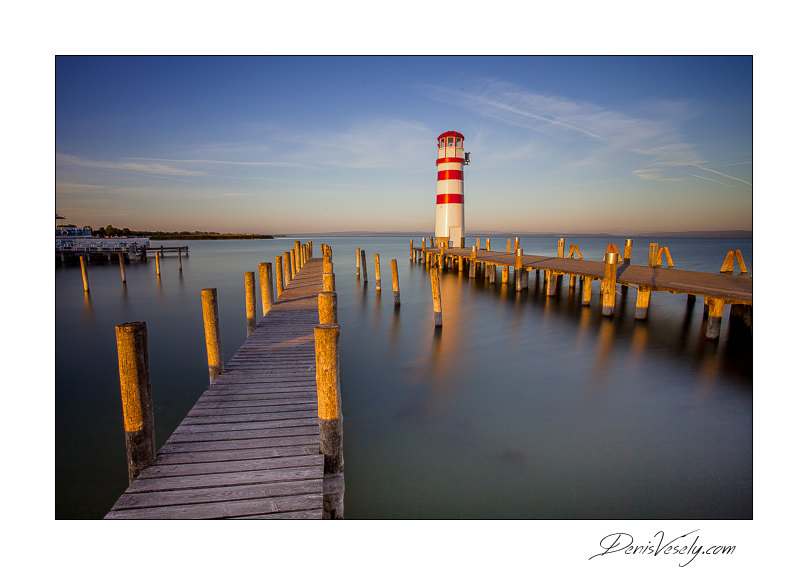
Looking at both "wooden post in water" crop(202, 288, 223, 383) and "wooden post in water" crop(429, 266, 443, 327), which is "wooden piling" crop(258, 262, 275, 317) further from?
"wooden post in water" crop(429, 266, 443, 327)

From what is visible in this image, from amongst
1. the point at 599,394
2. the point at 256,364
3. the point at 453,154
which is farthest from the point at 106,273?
the point at 599,394

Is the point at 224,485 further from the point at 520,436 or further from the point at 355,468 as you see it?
the point at 520,436

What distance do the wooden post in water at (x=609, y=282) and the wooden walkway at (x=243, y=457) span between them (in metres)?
8.82

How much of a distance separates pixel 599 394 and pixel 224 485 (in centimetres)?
631

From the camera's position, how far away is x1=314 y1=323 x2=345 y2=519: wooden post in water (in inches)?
130

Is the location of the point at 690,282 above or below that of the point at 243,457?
above

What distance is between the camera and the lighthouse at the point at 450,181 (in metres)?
23.1

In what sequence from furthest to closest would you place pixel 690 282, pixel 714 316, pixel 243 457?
pixel 690 282
pixel 714 316
pixel 243 457

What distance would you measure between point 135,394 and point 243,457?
1.01m

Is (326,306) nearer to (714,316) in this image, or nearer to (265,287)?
(265,287)

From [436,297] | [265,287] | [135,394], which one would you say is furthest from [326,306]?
[436,297]

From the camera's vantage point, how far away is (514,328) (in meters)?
11.5

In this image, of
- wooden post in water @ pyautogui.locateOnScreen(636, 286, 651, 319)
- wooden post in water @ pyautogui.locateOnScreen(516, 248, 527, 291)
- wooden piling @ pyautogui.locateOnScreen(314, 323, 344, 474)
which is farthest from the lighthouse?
wooden piling @ pyautogui.locateOnScreen(314, 323, 344, 474)

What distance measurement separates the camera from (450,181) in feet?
76.1
